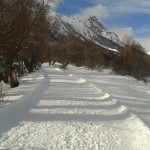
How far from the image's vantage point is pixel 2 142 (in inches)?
313

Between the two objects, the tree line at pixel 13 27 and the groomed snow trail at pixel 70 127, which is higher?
the tree line at pixel 13 27

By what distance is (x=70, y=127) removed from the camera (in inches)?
388

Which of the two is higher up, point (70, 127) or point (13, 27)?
point (13, 27)

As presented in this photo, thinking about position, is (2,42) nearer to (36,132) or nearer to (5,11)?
(5,11)

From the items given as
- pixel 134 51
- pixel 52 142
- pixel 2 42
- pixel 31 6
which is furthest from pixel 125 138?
pixel 134 51

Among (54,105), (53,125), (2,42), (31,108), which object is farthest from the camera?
(2,42)

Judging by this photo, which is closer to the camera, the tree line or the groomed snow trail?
the groomed snow trail

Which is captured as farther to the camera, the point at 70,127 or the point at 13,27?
the point at 13,27

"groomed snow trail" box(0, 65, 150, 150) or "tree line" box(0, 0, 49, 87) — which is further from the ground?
"tree line" box(0, 0, 49, 87)

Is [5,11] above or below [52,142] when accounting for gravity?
above

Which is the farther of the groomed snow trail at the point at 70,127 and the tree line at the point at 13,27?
the tree line at the point at 13,27

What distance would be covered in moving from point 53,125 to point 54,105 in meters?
3.96

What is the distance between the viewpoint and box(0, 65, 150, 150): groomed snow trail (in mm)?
7985

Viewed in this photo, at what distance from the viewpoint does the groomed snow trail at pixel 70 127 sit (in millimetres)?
7985
